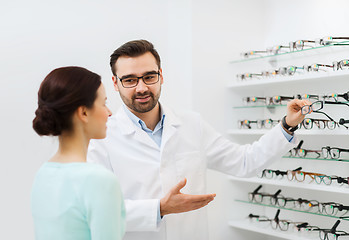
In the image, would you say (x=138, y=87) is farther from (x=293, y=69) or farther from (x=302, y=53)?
(x=302, y=53)

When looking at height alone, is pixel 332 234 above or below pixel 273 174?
below

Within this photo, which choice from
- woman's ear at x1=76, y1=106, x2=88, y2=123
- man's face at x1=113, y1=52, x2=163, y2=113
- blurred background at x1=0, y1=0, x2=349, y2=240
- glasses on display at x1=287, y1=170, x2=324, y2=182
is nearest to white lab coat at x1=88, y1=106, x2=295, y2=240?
man's face at x1=113, y1=52, x2=163, y2=113

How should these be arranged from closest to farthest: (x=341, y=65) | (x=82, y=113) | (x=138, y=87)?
1. (x=82, y=113)
2. (x=138, y=87)
3. (x=341, y=65)

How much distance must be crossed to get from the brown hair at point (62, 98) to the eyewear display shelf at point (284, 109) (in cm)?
158

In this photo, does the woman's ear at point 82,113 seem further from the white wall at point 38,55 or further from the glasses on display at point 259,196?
the glasses on display at point 259,196

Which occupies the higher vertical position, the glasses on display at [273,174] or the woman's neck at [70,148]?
the woman's neck at [70,148]

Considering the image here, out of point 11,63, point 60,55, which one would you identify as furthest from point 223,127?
point 11,63

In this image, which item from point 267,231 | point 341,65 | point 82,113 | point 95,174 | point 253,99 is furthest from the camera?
point 253,99

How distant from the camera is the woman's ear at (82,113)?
4.45 ft

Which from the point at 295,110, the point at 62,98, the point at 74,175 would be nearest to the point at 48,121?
the point at 62,98

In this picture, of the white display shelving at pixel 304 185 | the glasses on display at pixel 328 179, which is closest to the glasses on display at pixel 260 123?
the white display shelving at pixel 304 185

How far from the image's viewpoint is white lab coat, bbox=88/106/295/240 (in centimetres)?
214

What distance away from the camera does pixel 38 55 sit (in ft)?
8.87

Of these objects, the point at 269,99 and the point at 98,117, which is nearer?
the point at 98,117
